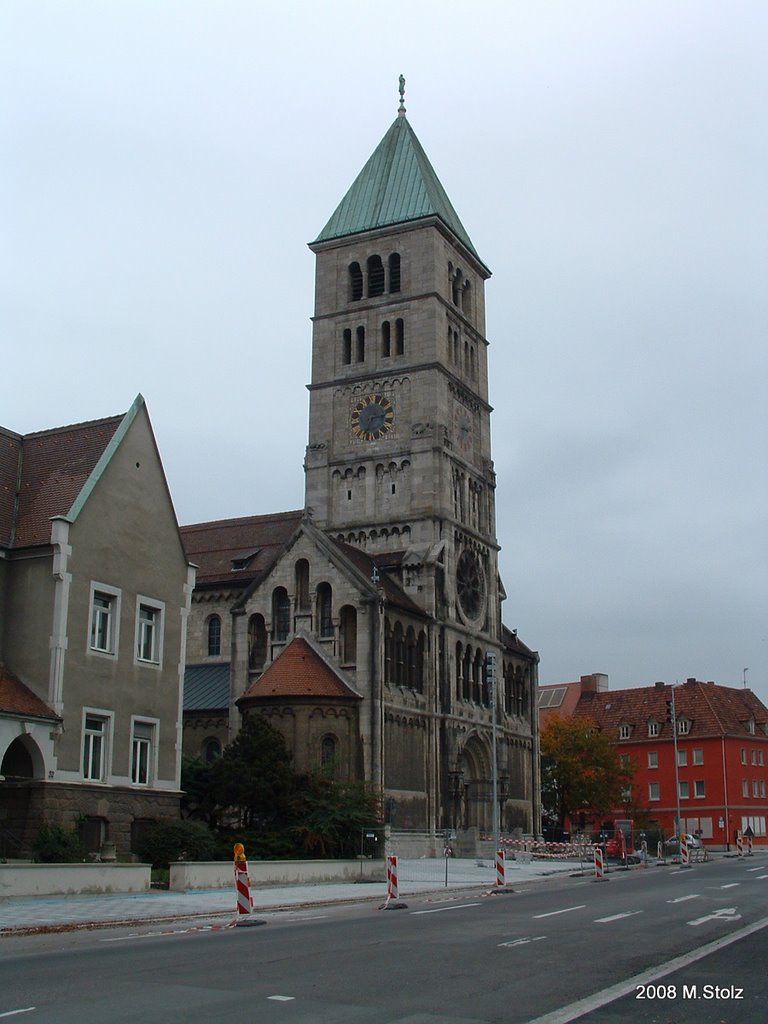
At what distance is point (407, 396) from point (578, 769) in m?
27.6

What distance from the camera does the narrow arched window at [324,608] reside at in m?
55.7

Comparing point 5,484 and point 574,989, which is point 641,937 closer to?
point 574,989

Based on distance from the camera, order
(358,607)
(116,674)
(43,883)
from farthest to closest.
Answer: (358,607) < (116,674) < (43,883)

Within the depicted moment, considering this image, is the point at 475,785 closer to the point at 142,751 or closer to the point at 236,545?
the point at 236,545

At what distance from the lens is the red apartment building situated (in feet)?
282

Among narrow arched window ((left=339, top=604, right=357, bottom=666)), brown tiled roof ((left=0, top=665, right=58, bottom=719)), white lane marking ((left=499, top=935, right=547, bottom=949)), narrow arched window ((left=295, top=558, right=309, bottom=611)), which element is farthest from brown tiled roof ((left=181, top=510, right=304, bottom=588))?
white lane marking ((left=499, top=935, right=547, bottom=949))

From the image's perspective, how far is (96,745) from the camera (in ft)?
108

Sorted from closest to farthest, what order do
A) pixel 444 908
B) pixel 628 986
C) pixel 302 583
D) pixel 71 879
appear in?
pixel 628 986 < pixel 444 908 < pixel 71 879 < pixel 302 583

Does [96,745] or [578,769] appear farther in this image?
[578,769]

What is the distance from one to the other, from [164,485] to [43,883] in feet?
46.4

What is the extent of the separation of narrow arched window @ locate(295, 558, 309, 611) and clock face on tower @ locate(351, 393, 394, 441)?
10676 mm

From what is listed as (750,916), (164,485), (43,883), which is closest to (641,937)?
(750,916)

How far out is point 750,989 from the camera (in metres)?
12.1

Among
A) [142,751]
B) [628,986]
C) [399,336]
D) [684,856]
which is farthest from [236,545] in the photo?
[628,986]
